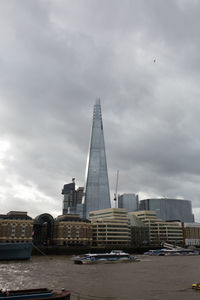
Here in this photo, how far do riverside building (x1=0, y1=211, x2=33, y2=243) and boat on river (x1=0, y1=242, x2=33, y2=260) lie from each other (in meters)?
63.2

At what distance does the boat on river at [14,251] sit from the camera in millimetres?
99312

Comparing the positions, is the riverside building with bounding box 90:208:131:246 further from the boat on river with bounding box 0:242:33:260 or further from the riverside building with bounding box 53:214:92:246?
the boat on river with bounding box 0:242:33:260

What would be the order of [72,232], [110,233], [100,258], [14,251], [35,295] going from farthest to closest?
[110,233] → [72,232] → [14,251] → [100,258] → [35,295]

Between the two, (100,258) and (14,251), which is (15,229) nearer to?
(14,251)

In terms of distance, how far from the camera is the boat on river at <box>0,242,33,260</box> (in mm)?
99312

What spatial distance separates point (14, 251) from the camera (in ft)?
331

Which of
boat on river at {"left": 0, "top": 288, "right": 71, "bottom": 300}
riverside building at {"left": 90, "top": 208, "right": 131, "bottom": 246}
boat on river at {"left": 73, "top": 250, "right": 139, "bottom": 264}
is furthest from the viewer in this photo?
riverside building at {"left": 90, "top": 208, "right": 131, "bottom": 246}

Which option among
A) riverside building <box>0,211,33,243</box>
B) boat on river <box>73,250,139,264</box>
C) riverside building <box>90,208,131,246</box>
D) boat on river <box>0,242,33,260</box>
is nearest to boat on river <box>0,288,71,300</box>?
boat on river <box>73,250,139,264</box>

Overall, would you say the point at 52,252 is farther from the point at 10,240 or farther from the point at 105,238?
the point at 105,238

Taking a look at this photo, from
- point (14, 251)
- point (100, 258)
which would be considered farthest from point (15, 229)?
point (100, 258)

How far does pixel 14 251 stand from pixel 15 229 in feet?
216

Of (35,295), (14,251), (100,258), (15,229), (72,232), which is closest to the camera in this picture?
(35,295)

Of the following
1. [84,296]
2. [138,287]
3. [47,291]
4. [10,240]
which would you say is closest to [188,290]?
[138,287]

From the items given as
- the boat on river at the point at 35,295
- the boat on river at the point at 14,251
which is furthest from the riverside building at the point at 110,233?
the boat on river at the point at 35,295
